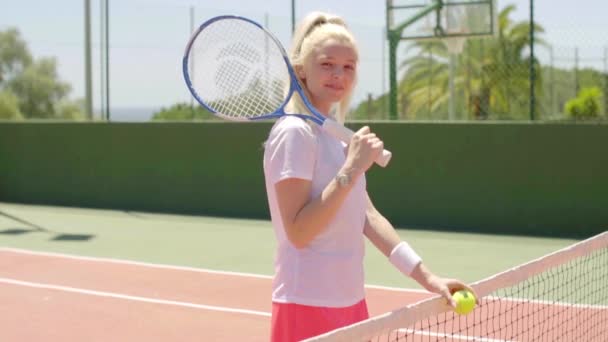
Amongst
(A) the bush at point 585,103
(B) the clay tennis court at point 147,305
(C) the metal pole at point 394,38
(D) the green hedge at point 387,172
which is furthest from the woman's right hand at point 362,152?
(A) the bush at point 585,103

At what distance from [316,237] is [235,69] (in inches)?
41.1

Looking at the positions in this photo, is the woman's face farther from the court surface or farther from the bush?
the bush

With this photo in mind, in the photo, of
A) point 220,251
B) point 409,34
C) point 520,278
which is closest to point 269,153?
point 520,278

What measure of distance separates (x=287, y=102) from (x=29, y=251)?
7.19 meters

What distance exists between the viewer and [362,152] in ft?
7.82

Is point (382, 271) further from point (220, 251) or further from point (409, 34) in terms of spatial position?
point (409, 34)

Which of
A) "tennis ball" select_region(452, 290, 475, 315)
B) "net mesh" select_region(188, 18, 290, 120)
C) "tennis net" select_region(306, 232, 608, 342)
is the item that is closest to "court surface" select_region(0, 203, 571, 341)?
"tennis net" select_region(306, 232, 608, 342)

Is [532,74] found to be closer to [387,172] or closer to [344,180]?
[387,172]

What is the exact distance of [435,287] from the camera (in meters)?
2.63

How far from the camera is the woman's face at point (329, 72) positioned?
251cm

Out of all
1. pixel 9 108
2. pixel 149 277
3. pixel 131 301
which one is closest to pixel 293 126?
A: pixel 131 301

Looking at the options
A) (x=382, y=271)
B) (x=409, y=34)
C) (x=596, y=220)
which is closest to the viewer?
(x=382, y=271)

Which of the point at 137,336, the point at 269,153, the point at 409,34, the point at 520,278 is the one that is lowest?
the point at 137,336

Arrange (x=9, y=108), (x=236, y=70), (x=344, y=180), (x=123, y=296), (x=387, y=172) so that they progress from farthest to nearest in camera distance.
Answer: (x=9, y=108) → (x=387, y=172) → (x=123, y=296) → (x=236, y=70) → (x=344, y=180)
